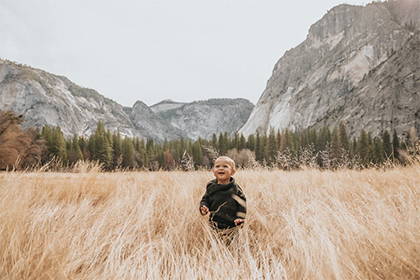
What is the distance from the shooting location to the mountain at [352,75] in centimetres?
6538

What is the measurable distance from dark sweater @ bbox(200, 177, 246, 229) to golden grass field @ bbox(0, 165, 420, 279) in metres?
0.17

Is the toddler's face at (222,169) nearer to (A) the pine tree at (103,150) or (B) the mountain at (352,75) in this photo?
(A) the pine tree at (103,150)

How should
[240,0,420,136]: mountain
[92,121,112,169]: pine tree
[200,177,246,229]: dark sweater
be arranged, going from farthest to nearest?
[240,0,420,136]: mountain, [92,121,112,169]: pine tree, [200,177,246,229]: dark sweater

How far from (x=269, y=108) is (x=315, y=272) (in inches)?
5243

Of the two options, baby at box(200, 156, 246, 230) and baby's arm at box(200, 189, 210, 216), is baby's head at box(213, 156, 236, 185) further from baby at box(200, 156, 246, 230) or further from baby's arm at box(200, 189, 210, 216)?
baby's arm at box(200, 189, 210, 216)

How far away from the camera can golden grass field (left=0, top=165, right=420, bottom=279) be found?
1.25m

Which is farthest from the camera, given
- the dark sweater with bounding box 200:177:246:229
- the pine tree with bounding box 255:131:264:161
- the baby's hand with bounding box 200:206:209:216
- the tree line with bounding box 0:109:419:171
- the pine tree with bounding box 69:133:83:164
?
the pine tree with bounding box 255:131:264:161

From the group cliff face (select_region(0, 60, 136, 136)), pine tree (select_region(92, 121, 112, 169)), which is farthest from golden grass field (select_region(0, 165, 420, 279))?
cliff face (select_region(0, 60, 136, 136))

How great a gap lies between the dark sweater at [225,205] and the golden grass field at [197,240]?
0.55 feet

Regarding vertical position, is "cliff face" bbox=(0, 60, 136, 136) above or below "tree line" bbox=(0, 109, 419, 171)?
above

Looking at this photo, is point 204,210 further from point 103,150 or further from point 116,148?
point 116,148

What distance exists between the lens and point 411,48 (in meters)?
67.5

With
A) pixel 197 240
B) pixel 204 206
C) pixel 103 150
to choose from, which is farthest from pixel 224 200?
pixel 103 150

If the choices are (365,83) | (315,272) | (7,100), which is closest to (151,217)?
(315,272)
